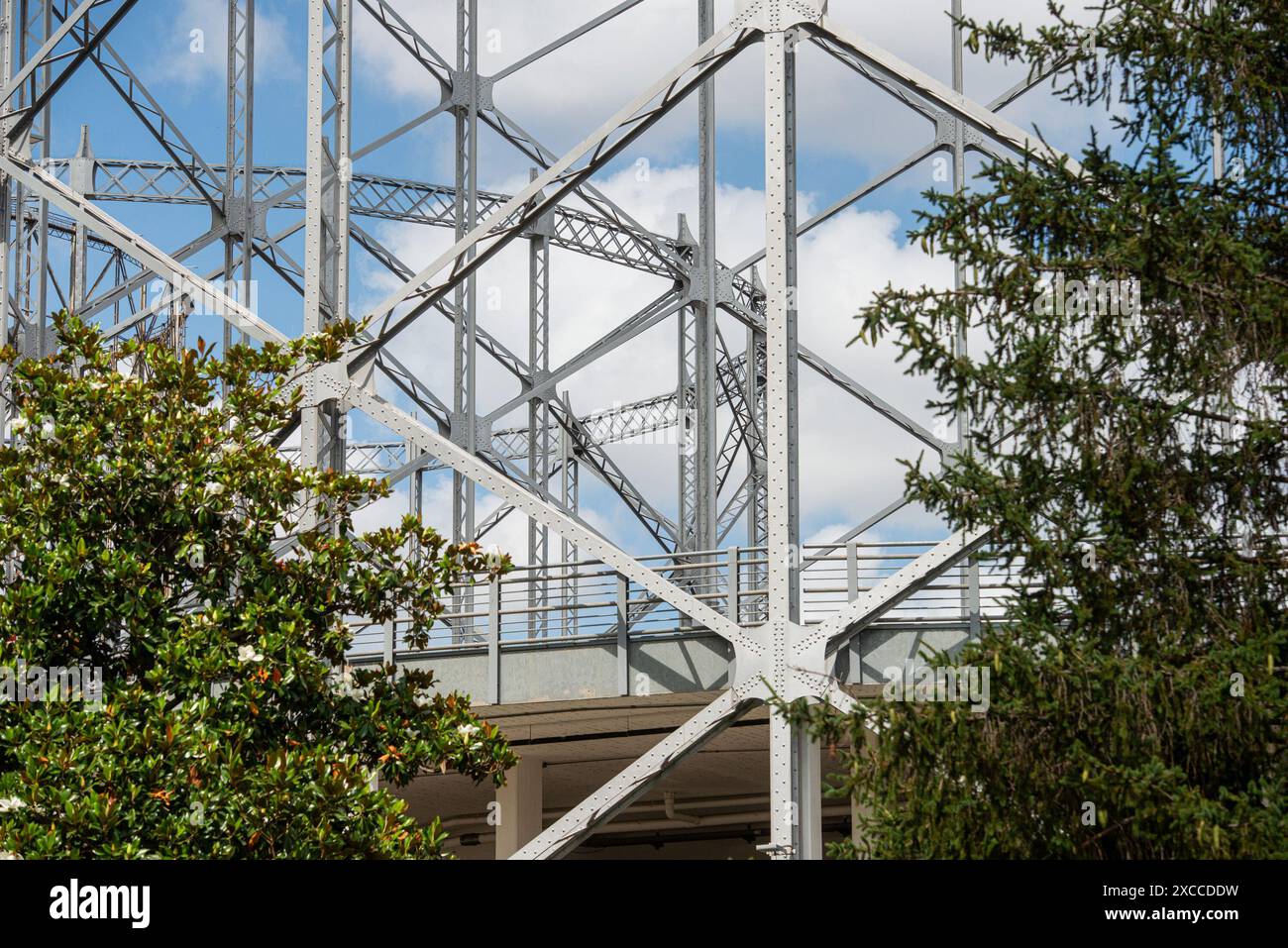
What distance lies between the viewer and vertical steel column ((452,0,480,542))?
103 ft

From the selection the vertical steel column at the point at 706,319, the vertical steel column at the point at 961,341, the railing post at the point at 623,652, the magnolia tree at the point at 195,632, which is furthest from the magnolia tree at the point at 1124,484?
the vertical steel column at the point at 706,319

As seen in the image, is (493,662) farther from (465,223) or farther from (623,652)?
(465,223)

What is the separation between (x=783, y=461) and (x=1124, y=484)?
6.67 meters

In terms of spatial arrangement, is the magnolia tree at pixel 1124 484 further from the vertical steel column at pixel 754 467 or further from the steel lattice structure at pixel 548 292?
the vertical steel column at pixel 754 467

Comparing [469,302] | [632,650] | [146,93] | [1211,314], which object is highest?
[146,93]

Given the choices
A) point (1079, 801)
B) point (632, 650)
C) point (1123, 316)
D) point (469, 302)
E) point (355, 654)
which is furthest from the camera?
point (469, 302)

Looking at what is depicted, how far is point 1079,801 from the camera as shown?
13.3 m

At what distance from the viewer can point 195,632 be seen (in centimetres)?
1545

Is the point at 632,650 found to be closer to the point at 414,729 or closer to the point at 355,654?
the point at 355,654

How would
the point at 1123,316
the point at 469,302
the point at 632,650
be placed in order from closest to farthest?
1. the point at 1123,316
2. the point at 632,650
3. the point at 469,302

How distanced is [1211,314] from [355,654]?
14294 mm

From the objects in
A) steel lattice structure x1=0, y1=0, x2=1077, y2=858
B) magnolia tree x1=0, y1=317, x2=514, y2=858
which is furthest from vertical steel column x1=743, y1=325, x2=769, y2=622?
magnolia tree x1=0, y1=317, x2=514, y2=858

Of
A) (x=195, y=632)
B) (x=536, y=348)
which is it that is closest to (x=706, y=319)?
(x=536, y=348)
